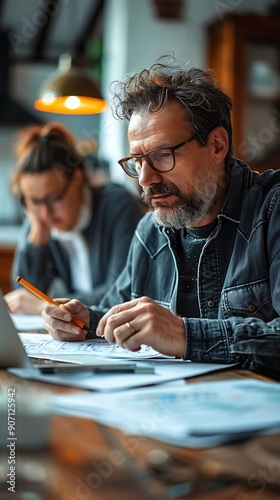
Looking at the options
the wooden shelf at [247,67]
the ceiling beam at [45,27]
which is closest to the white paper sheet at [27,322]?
the wooden shelf at [247,67]

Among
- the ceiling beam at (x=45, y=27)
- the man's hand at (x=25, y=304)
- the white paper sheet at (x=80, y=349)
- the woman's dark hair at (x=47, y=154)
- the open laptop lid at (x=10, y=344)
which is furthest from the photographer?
the ceiling beam at (x=45, y=27)

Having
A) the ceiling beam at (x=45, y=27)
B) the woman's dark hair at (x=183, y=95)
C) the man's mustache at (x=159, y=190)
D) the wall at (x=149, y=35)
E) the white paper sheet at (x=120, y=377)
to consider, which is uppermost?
the ceiling beam at (x=45, y=27)

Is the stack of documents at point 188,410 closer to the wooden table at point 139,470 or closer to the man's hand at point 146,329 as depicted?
the wooden table at point 139,470

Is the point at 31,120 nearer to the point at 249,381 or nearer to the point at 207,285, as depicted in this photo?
the point at 207,285

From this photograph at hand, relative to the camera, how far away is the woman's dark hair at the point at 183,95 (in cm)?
139

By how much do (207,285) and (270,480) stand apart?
0.83 meters

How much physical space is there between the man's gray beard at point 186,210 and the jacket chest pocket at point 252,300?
0.20 meters

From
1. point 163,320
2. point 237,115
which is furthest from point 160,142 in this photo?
point 237,115

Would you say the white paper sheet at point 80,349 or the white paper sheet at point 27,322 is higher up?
the white paper sheet at point 80,349

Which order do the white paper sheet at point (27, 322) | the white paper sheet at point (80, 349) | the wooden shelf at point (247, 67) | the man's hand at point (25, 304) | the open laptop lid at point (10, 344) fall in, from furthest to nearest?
the wooden shelf at point (247, 67) < the man's hand at point (25, 304) < the white paper sheet at point (27, 322) < the white paper sheet at point (80, 349) < the open laptop lid at point (10, 344)

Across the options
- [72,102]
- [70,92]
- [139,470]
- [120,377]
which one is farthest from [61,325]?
[72,102]

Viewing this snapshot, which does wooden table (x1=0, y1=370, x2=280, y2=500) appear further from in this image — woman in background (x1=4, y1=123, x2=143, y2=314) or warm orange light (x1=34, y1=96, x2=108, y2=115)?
warm orange light (x1=34, y1=96, x2=108, y2=115)

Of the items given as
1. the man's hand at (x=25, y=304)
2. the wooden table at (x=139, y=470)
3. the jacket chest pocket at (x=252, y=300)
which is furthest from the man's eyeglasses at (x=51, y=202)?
the wooden table at (x=139, y=470)

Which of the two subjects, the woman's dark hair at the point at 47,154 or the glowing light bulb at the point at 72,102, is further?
the glowing light bulb at the point at 72,102
